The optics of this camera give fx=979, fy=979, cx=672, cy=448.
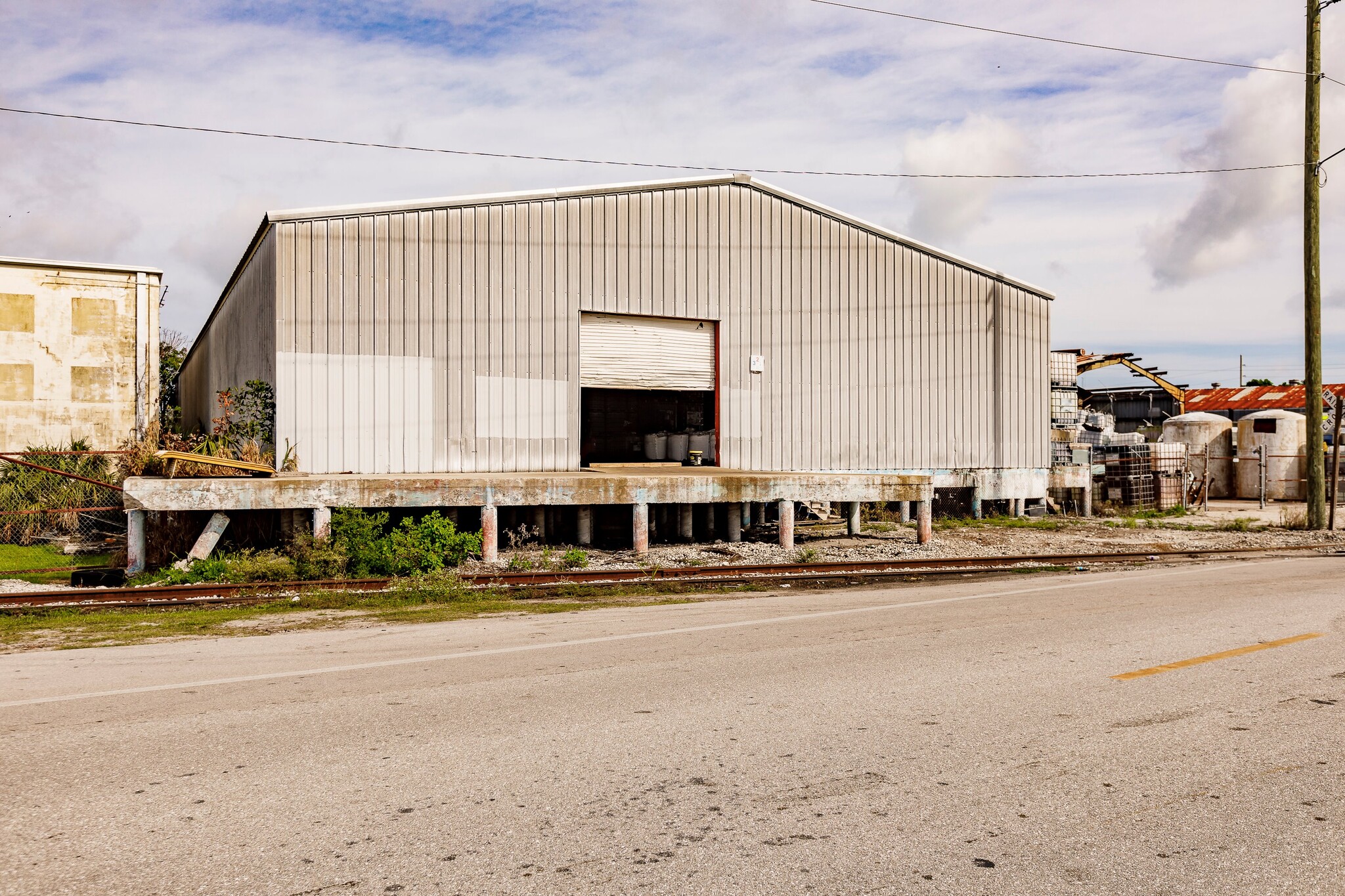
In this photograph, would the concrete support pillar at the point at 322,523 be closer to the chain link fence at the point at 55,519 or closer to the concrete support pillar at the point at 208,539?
the concrete support pillar at the point at 208,539

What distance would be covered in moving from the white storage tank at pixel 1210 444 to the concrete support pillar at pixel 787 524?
867 inches

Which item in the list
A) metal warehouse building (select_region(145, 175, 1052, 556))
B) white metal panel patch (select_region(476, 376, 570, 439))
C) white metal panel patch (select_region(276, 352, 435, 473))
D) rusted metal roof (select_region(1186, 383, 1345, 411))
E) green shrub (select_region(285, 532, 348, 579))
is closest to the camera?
green shrub (select_region(285, 532, 348, 579))

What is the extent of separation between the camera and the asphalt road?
3.64 meters

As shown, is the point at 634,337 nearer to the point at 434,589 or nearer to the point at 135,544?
the point at 434,589

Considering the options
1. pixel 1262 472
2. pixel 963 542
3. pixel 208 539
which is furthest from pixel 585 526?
pixel 1262 472

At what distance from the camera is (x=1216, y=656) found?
734cm

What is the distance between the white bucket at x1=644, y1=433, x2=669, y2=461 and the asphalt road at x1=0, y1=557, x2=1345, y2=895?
16866 millimetres

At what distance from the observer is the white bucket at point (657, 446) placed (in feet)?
82.2

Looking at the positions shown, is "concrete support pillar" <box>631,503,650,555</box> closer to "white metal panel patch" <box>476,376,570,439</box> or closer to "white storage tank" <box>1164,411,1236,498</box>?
"white metal panel patch" <box>476,376,570,439</box>

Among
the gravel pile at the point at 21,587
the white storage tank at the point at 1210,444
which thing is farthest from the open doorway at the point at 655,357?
the white storage tank at the point at 1210,444

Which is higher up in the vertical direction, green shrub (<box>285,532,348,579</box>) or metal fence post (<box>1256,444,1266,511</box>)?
metal fence post (<box>1256,444,1266,511</box>)

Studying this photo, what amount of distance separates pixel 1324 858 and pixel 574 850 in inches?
114

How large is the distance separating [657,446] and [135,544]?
46.9ft

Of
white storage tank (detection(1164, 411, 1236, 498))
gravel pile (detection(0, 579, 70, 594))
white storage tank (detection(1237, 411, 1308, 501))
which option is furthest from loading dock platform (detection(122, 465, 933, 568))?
white storage tank (detection(1237, 411, 1308, 501))
